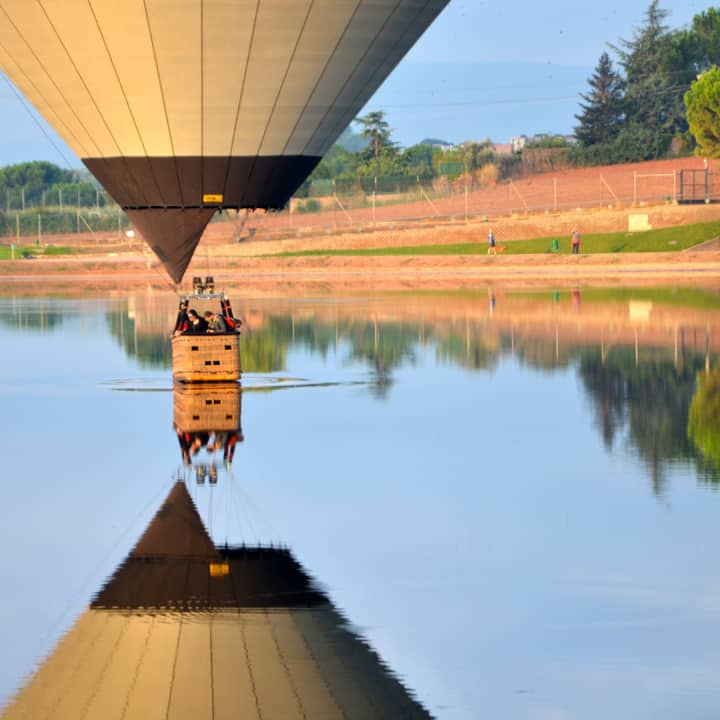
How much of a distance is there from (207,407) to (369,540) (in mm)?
9563

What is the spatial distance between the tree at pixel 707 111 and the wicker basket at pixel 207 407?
55.6m

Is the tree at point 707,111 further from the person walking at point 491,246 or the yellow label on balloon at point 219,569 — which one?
the yellow label on balloon at point 219,569

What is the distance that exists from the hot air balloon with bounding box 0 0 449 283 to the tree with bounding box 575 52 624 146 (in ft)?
267

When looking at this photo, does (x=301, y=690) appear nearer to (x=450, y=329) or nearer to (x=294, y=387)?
(x=294, y=387)

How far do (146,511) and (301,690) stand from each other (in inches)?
232

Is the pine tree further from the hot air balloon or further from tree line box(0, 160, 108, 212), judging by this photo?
the hot air balloon

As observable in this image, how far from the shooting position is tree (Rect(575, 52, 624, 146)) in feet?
346

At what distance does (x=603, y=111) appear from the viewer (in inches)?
4205

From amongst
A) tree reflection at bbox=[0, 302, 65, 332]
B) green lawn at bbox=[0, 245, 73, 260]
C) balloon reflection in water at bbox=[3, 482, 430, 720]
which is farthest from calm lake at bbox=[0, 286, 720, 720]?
green lawn at bbox=[0, 245, 73, 260]

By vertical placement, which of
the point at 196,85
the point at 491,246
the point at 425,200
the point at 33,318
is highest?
the point at 425,200

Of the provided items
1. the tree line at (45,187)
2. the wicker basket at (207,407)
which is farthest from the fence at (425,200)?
the wicker basket at (207,407)

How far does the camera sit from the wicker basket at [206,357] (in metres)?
25.5

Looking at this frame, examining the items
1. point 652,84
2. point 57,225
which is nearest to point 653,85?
point 652,84

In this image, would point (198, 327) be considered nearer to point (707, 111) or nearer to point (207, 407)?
point (207, 407)
